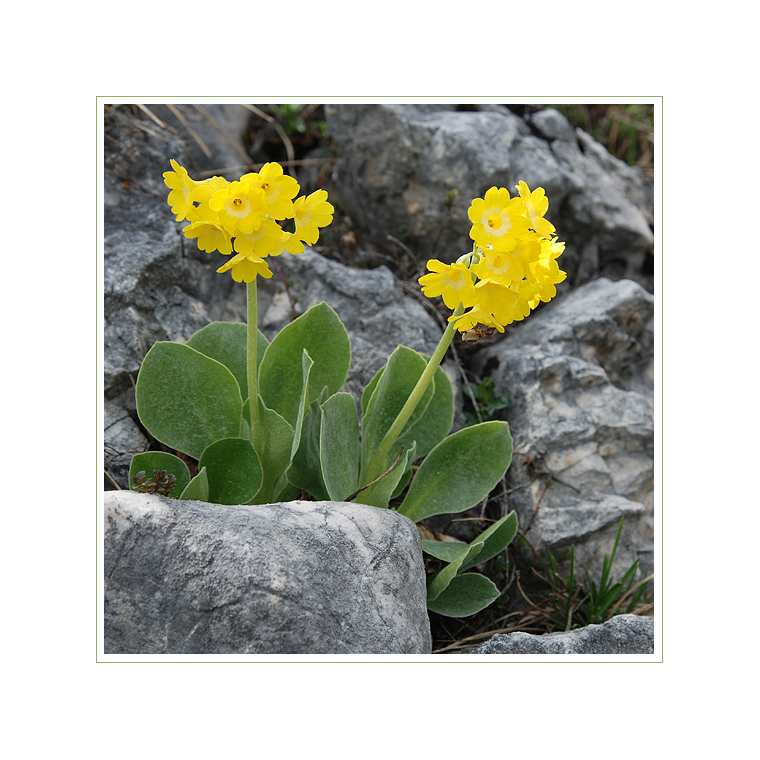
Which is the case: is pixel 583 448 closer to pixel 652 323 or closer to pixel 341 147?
pixel 652 323

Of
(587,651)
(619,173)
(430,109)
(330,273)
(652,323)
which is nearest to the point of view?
(587,651)

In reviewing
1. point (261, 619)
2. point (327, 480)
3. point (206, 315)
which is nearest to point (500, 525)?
point (327, 480)

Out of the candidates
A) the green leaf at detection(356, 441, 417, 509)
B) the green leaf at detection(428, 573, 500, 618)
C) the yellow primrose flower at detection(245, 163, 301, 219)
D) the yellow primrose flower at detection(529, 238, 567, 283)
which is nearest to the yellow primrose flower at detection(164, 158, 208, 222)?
the yellow primrose flower at detection(245, 163, 301, 219)

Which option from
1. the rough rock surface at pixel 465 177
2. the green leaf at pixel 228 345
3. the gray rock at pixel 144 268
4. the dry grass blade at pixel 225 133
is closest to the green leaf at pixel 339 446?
the green leaf at pixel 228 345

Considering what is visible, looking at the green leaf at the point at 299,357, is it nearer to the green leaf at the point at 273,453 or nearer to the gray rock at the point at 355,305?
the green leaf at the point at 273,453

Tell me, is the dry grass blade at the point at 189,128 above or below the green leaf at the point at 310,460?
above

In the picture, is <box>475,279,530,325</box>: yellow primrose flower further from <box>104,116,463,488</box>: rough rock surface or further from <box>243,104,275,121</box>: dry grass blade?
<box>243,104,275,121</box>: dry grass blade
